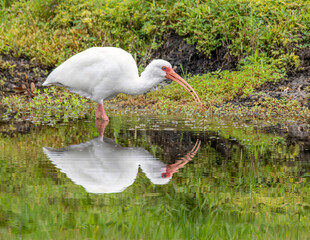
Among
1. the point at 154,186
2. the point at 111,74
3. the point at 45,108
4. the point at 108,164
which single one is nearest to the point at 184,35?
the point at 45,108

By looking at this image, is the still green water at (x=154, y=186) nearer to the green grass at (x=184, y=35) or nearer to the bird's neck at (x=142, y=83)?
the bird's neck at (x=142, y=83)

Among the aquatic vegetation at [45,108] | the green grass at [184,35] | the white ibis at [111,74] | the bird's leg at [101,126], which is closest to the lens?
the bird's leg at [101,126]

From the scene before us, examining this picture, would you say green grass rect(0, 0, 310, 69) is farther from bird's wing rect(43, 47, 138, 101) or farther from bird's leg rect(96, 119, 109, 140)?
bird's leg rect(96, 119, 109, 140)

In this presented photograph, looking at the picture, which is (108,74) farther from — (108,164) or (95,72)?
(108,164)

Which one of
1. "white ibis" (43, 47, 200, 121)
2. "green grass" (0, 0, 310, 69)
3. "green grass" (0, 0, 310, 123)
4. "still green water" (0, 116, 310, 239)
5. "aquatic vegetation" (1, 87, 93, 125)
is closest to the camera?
"still green water" (0, 116, 310, 239)

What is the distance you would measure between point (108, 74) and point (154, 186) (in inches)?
168

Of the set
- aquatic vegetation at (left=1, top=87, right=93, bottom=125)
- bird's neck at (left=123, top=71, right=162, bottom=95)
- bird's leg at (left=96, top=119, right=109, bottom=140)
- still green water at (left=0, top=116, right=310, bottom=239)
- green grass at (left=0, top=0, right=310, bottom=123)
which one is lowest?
still green water at (left=0, top=116, right=310, bottom=239)

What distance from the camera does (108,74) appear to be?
829 centimetres

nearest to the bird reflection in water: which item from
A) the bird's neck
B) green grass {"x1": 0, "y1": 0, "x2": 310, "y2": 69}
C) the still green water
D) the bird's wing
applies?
the still green water

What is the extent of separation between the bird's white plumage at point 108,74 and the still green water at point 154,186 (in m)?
1.31

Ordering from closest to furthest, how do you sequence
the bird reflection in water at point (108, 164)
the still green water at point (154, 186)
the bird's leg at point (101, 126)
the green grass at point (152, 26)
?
1. the still green water at point (154, 186)
2. the bird reflection in water at point (108, 164)
3. the bird's leg at point (101, 126)
4. the green grass at point (152, 26)

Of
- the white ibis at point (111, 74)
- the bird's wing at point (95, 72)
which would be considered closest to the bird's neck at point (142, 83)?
the white ibis at point (111, 74)

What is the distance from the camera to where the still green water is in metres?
3.26

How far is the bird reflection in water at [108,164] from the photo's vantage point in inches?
174
